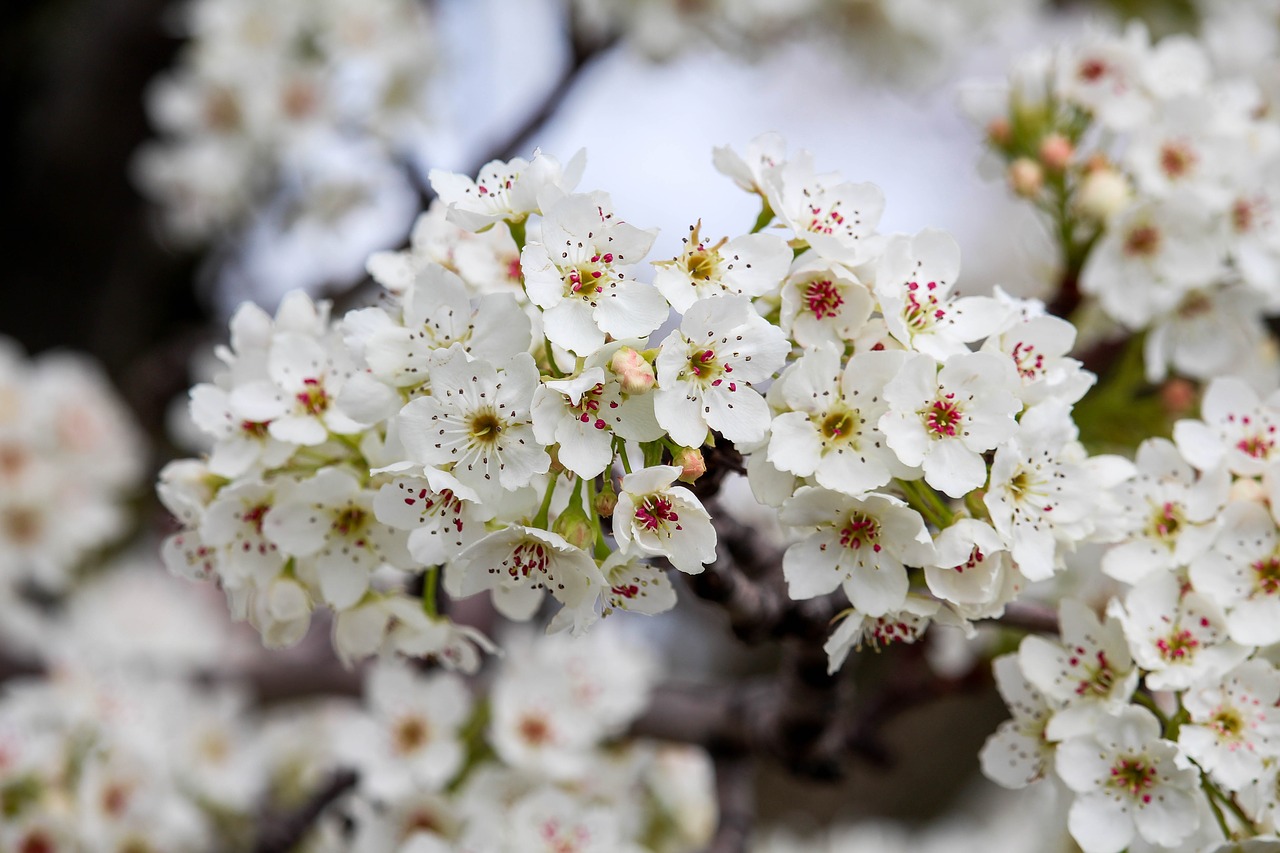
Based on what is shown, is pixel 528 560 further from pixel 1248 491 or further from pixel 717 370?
pixel 1248 491

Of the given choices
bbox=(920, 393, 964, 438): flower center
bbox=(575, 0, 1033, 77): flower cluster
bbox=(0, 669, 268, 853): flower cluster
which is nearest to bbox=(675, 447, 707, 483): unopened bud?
bbox=(920, 393, 964, 438): flower center

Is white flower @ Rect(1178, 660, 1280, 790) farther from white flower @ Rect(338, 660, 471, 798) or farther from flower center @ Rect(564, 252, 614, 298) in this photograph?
white flower @ Rect(338, 660, 471, 798)

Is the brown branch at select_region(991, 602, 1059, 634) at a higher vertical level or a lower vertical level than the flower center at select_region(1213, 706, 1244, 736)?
lower

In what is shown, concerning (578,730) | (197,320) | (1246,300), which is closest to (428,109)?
(197,320)

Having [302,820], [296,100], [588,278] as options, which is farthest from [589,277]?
[296,100]

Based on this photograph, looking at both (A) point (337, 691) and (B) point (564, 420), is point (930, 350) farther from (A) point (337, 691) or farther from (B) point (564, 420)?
(A) point (337, 691)
